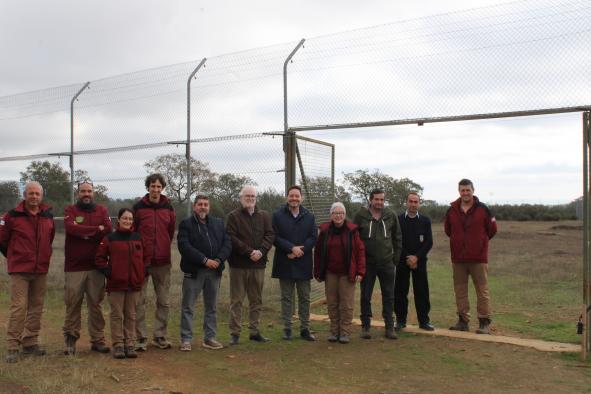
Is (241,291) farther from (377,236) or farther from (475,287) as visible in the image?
(475,287)

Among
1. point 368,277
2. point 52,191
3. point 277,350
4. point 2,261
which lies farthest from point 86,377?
point 2,261

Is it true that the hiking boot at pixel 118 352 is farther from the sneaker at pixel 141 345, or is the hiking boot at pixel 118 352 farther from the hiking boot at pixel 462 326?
the hiking boot at pixel 462 326

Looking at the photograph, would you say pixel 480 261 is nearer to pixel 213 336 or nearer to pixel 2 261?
pixel 213 336

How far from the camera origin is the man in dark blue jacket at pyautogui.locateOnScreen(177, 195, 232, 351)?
20.5ft

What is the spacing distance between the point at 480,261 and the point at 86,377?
4747 mm

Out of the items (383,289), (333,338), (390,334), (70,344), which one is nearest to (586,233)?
(383,289)

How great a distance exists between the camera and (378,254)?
6938 mm

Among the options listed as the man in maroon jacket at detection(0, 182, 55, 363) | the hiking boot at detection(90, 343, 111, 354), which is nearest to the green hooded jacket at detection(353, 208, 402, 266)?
the hiking boot at detection(90, 343, 111, 354)

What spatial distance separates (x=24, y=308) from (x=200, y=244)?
1.90 m

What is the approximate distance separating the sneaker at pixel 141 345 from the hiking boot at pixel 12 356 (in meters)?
1.18

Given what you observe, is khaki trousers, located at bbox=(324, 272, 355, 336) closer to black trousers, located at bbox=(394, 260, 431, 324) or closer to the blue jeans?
black trousers, located at bbox=(394, 260, 431, 324)

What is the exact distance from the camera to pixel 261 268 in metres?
6.65

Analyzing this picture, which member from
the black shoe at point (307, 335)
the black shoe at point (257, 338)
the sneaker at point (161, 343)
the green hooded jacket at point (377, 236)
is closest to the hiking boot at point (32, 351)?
the sneaker at point (161, 343)

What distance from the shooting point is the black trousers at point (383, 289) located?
6965 millimetres
